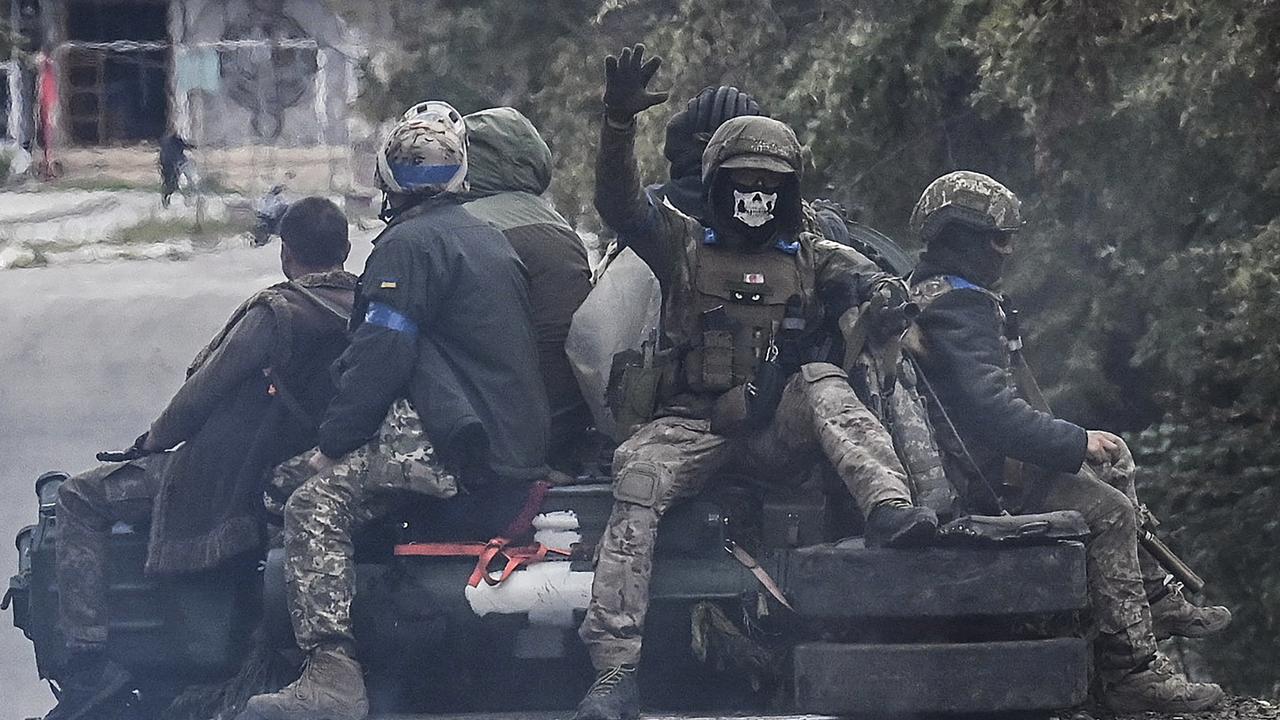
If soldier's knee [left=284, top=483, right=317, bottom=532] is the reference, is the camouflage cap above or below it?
above

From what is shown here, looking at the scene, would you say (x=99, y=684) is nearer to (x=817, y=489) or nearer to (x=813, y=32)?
(x=817, y=489)

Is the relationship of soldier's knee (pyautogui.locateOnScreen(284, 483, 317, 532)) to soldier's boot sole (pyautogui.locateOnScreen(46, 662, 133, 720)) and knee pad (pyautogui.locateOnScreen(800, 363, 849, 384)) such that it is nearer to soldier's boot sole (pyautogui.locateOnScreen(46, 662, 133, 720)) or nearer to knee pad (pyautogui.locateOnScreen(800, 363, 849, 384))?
soldier's boot sole (pyautogui.locateOnScreen(46, 662, 133, 720))

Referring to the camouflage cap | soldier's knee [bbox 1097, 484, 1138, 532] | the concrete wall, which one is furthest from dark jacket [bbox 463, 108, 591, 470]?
the concrete wall

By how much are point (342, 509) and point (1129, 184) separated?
4922 mm

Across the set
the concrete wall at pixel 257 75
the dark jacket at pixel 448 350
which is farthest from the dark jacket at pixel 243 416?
the concrete wall at pixel 257 75

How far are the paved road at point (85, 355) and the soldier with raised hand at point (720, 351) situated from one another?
15.6 feet

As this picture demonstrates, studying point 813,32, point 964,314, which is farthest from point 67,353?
point 964,314

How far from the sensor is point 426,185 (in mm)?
6336

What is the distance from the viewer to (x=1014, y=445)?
5871 mm

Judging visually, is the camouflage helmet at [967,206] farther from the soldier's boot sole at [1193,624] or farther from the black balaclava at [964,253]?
the soldier's boot sole at [1193,624]

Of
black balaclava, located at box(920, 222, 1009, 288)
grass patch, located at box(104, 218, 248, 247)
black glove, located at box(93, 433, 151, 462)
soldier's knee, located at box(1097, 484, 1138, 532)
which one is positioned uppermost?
black balaclava, located at box(920, 222, 1009, 288)

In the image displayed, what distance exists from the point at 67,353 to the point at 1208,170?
1227cm

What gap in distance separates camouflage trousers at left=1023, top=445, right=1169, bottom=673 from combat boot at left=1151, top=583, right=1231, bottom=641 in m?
0.12

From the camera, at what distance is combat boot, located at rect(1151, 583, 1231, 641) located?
6133mm
